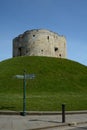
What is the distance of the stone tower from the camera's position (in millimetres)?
71625

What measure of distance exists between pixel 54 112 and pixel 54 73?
1283 inches

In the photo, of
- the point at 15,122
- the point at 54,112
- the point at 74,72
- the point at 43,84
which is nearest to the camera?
the point at 15,122

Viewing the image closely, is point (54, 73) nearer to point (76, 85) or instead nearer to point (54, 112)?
point (76, 85)

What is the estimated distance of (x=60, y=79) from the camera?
46406 millimetres

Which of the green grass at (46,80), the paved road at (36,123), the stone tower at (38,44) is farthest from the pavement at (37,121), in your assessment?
the stone tower at (38,44)

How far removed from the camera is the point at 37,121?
16.0 m

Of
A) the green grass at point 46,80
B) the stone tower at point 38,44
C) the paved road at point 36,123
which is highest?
the stone tower at point 38,44

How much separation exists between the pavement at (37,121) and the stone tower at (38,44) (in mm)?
52446

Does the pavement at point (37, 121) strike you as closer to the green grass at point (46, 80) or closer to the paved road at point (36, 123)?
the paved road at point (36, 123)

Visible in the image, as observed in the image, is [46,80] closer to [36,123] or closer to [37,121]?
[37,121]

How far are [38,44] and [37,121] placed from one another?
5625cm

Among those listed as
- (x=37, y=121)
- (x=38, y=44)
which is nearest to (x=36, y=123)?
(x=37, y=121)

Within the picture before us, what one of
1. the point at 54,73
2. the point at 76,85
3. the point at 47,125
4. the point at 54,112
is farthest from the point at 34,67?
the point at 47,125

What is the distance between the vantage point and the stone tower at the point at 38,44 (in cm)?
7162
